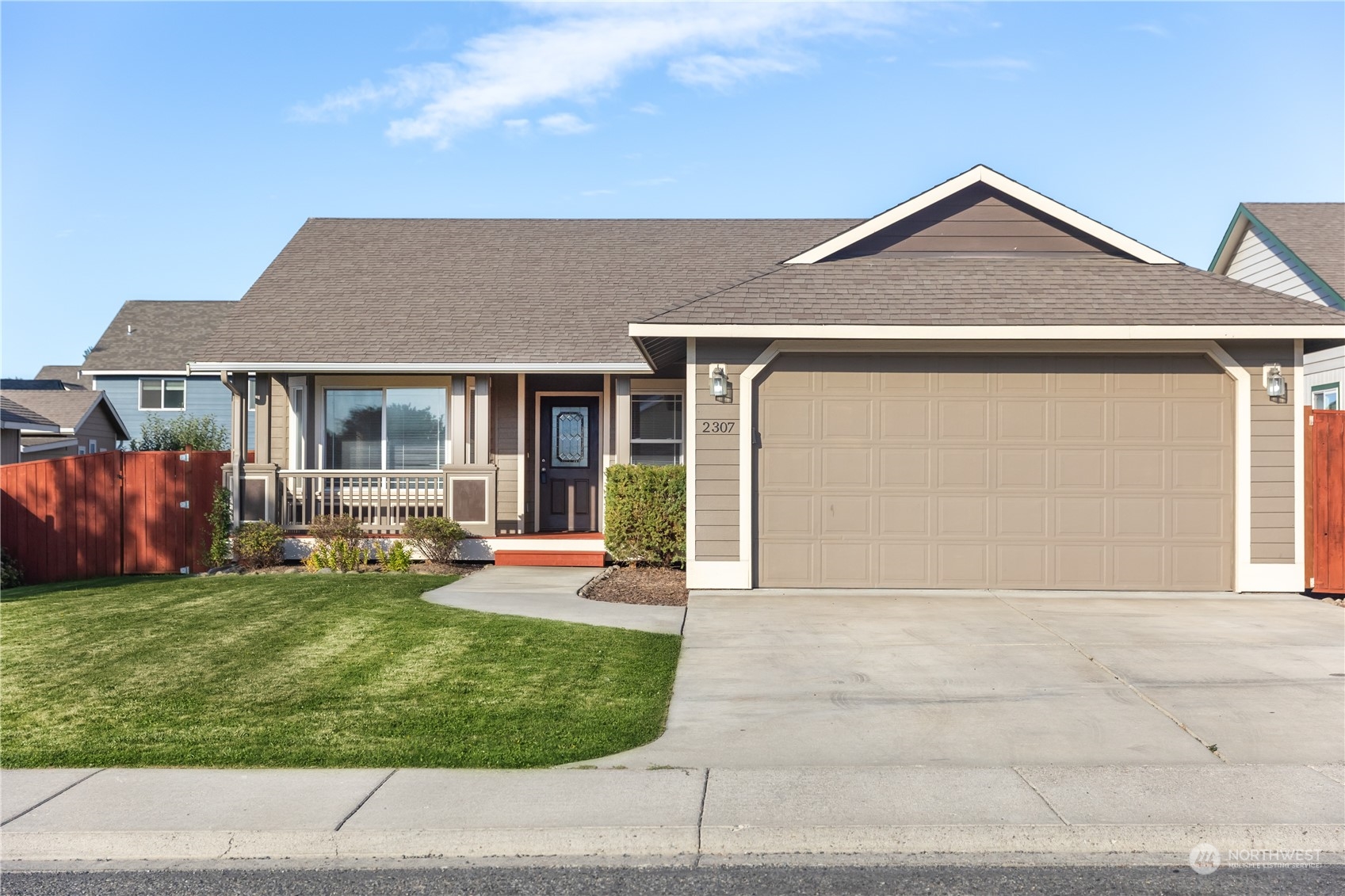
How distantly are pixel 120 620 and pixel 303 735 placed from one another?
5.32 metres

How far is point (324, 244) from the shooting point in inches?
766

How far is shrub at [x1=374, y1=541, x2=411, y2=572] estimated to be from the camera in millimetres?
14391

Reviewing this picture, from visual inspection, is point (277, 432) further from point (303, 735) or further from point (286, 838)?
point (286, 838)

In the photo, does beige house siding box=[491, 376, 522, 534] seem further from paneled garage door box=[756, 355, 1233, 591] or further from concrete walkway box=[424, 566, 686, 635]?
paneled garage door box=[756, 355, 1233, 591]

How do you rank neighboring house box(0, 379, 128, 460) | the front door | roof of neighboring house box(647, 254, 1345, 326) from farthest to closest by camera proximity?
neighboring house box(0, 379, 128, 460) < the front door < roof of neighboring house box(647, 254, 1345, 326)

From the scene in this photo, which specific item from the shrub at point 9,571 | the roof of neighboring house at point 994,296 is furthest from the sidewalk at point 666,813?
the shrub at point 9,571

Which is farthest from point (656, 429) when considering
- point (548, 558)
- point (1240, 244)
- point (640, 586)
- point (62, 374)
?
point (62, 374)

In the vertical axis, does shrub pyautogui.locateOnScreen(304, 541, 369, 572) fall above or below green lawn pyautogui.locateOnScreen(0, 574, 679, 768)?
above

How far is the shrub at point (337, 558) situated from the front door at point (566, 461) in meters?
3.47

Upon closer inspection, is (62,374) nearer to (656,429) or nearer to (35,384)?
(35,384)

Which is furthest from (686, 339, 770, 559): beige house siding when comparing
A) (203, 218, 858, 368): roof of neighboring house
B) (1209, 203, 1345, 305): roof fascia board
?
(1209, 203, 1345, 305): roof fascia board

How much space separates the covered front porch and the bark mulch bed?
4.24 feet

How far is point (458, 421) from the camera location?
618 inches

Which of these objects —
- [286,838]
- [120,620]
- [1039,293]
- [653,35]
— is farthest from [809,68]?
[286,838]
